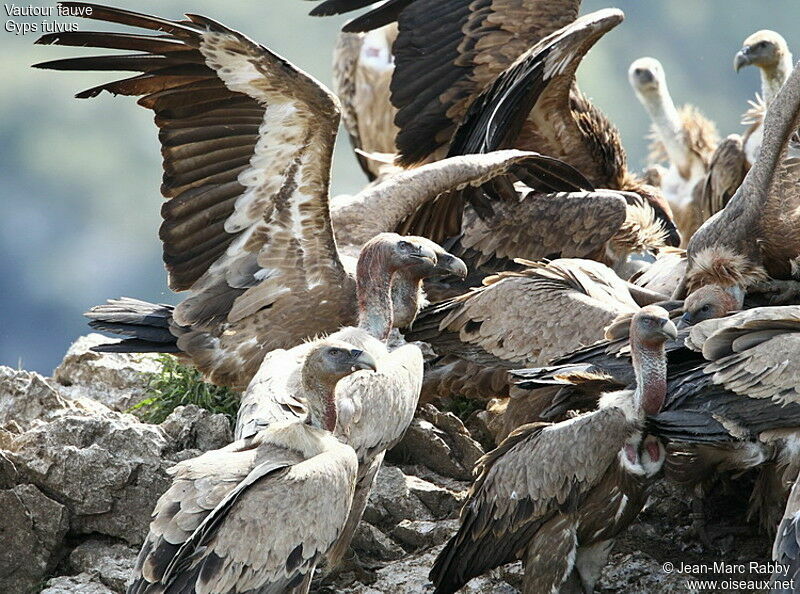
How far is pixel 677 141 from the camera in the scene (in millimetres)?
12180

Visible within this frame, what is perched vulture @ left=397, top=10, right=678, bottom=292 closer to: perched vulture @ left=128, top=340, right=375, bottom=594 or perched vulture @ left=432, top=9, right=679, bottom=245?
perched vulture @ left=432, top=9, right=679, bottom=245

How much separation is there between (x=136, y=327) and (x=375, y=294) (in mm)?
1270

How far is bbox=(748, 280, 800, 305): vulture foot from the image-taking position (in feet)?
23.1

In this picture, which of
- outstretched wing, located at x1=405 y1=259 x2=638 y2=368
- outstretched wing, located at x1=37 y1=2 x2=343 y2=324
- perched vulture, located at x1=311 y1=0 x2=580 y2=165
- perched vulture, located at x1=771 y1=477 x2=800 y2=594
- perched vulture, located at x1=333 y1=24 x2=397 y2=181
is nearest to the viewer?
perched vulture, located at x1=771 y1=477 x2=800 y2=594

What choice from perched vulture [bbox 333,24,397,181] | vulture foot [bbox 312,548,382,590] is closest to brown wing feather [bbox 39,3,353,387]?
vulture foot [bbox 312,548,382,590]

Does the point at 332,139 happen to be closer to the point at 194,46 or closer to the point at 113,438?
the point at 194,46

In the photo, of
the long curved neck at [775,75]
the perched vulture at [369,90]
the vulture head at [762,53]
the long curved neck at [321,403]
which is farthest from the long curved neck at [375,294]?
the perched vulture at [369,90]

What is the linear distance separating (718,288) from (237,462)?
2.54 meters

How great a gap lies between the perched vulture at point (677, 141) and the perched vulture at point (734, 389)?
4831 millimetres

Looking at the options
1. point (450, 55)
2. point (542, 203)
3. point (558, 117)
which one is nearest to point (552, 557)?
point (542, 203)

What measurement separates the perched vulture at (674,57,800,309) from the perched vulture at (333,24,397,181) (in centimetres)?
499

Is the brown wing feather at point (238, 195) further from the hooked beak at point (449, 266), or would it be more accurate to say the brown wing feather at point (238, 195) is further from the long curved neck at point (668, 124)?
the long curved neck at point (668, 124)

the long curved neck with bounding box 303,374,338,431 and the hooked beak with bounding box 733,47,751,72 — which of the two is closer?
the long curved neck with bounding box 303,374,338,431

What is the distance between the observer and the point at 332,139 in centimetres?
680
